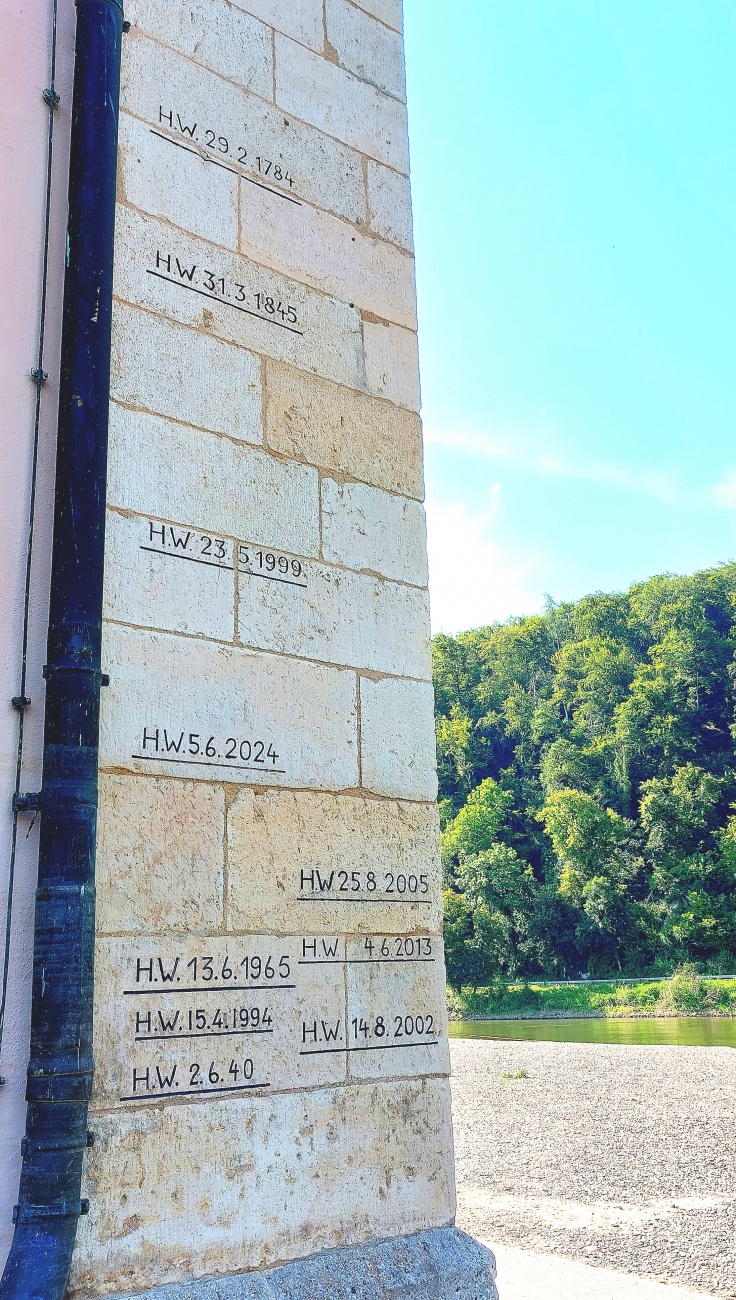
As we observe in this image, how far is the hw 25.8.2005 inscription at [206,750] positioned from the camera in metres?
2.27

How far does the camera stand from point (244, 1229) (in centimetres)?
217

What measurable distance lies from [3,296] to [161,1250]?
1.95 m

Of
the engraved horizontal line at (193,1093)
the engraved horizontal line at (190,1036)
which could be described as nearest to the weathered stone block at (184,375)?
the engraved horizontal line at (190,1036)

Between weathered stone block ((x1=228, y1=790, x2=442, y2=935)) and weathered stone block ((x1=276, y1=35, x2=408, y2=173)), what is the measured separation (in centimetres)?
197

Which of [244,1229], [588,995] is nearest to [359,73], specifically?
[244,1229]

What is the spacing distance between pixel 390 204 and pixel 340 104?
1.03 ft

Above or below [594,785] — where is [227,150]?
below

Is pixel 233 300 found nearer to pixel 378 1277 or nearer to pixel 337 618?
pixel 337 618

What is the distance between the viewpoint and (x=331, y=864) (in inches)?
99.9

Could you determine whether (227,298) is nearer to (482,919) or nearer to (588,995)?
(588,995)

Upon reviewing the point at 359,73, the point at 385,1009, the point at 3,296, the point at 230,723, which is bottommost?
the point at 385,1009

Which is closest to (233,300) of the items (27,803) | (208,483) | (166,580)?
(208,483)

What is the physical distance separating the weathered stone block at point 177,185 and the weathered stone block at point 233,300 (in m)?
0.04

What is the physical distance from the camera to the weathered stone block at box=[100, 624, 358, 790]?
2248 millimetres
